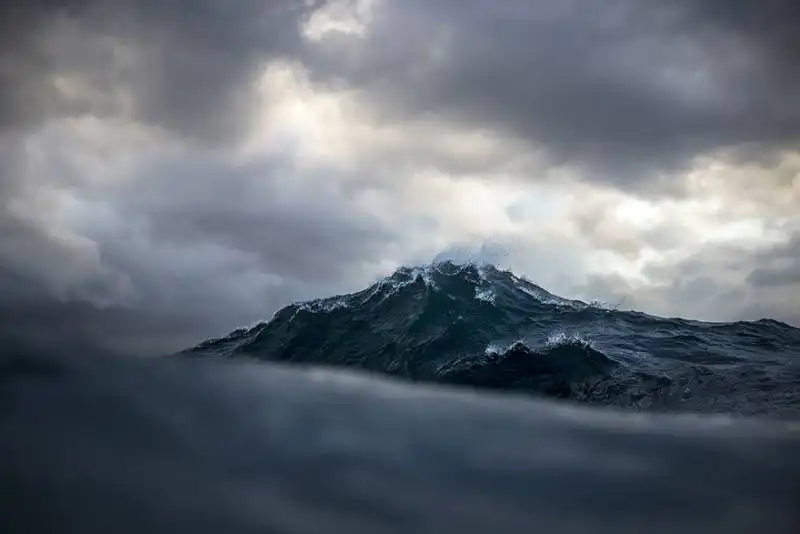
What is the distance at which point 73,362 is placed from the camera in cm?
914

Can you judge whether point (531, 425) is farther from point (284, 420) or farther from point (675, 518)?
point (284, 420)

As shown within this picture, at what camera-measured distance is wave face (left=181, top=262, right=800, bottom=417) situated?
24.4m

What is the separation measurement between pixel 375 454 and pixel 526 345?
22.0 m

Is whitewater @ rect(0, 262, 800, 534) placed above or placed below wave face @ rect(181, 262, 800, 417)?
below

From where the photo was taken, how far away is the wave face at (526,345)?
2441cm

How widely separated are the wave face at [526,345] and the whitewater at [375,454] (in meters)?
0.41

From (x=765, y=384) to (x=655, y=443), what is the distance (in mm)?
13936

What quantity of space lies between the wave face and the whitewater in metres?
0.41

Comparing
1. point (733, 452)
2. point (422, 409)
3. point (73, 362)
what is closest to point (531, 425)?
point (422, 409)

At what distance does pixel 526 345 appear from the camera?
30641 mm

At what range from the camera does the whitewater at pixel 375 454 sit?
6426mm

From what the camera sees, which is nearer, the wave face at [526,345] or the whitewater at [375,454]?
the whitewater at [375,454]

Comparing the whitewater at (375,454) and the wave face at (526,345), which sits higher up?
the wave face at (526,345)

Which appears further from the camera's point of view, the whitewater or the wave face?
the wave face
